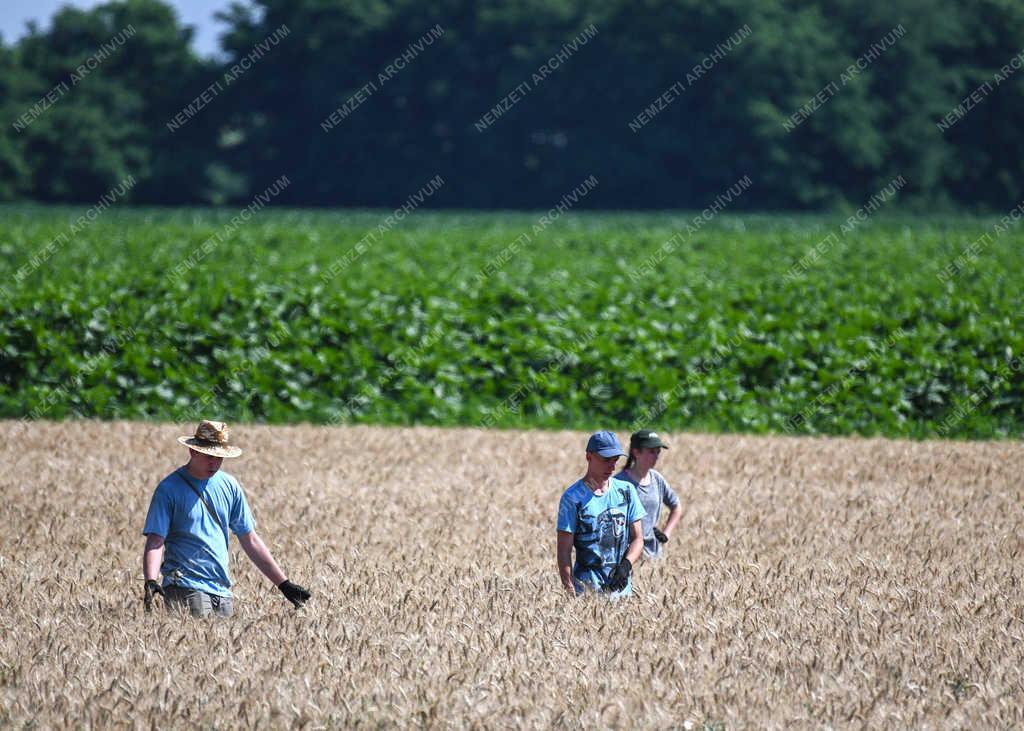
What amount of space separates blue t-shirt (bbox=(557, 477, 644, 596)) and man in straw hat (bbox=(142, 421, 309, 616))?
1.57m

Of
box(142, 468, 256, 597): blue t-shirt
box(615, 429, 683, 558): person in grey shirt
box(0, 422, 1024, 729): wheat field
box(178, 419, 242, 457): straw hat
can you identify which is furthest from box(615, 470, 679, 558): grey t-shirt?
box(178, 419, 242, 457): straw hat

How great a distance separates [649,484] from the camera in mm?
8609

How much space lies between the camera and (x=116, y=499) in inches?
440

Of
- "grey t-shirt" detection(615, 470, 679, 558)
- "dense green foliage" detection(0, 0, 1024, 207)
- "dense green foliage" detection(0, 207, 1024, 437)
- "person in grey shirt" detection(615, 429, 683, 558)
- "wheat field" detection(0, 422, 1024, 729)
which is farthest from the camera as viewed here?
"dense green foliage" detection(0, 0, 1024, 207)

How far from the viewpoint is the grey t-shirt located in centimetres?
852

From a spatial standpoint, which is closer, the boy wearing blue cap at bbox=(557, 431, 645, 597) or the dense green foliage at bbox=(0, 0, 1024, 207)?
the boy wearing blue cap at bbox=(557, 431, 645, 597)

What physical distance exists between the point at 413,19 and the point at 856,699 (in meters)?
68.7

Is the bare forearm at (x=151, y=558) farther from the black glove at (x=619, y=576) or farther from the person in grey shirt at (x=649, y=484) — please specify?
the person in grey shirt at (x=649, y=484)

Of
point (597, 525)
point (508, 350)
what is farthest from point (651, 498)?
point (508, 350)

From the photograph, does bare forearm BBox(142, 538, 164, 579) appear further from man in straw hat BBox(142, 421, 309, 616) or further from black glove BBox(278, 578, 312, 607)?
black glove BBox(278, 578, 312, 607)

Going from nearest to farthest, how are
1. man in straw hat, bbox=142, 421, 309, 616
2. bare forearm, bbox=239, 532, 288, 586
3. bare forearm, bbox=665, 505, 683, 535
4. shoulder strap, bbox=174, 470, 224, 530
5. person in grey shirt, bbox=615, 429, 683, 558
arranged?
man in straw hat, bbox=142, 421, 309, 616, shoulder strap, bbox=174, 470, 224, 530, bare forearm, bbox=239, 532, 288, 586, person in grey shirt, bbox=615, 429, 683, 558, bare forearm, bbox=665, 505, 683, 535

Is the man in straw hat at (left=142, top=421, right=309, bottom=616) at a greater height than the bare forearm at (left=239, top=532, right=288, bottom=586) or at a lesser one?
greater

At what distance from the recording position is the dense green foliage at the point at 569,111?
213ft

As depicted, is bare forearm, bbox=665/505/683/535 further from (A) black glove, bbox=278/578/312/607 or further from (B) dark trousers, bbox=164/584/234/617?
(B) dark trousers, bbox=164/584/234/617
